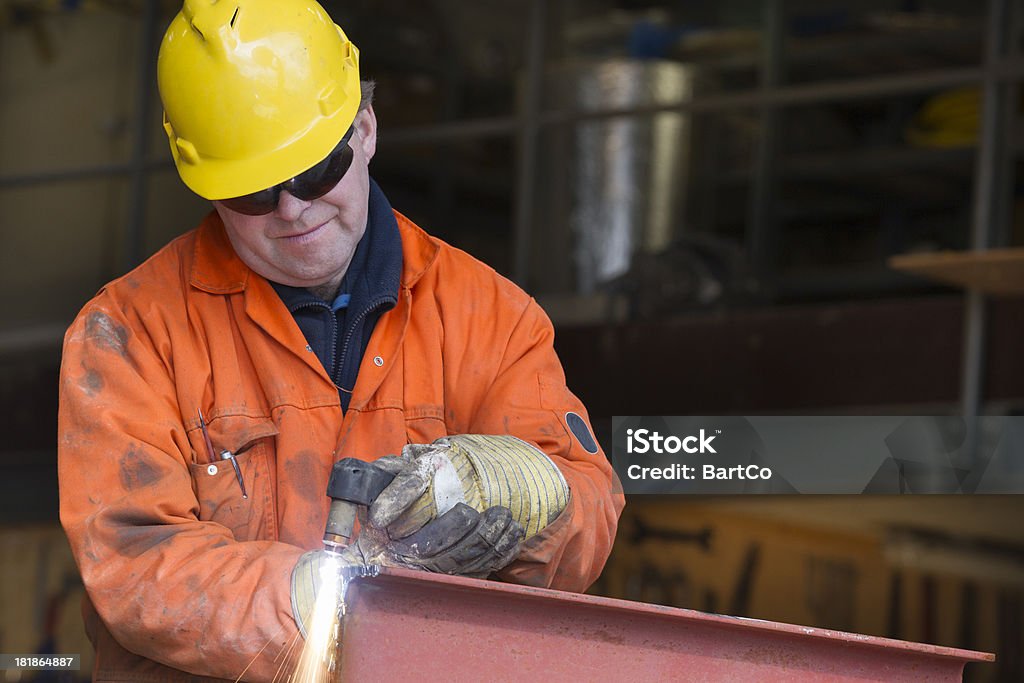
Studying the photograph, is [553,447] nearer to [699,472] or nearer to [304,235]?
[304,235]

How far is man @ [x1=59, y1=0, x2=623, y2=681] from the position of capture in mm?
2092

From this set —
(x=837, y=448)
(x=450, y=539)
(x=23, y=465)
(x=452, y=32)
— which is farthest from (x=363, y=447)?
(x=452, y=32)

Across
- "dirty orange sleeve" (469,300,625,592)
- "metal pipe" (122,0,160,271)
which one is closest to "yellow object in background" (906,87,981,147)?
"metal pipe" (122,0,160,271)

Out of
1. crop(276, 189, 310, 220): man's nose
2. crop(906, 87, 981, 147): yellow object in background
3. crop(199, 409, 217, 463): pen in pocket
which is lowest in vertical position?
crop(199, 409, 217, 463): pen in pocket

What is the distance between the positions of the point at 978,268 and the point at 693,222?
2.79m

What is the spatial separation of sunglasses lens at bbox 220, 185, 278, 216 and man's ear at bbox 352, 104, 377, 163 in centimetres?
20

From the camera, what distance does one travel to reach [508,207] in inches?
316

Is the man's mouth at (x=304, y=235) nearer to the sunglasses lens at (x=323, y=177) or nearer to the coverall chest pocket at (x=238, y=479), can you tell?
the sunglasses lens at (x=323, y=177)

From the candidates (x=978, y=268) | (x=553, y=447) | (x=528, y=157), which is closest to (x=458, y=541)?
(x=553, y=447)

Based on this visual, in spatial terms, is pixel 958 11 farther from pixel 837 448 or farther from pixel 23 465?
pixel 23 465

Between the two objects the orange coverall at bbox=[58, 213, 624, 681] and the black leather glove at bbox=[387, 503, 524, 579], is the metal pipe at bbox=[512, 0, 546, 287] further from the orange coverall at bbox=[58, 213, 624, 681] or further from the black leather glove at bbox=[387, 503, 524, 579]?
the black leather glove at bbox=[387, 503, 524, 579]

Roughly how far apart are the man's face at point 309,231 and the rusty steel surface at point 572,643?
0.73m

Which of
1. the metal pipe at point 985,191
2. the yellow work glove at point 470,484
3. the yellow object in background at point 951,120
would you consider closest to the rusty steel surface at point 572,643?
the yellow work glove at point 470,484

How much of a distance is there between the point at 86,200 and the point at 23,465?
1.71 metres
